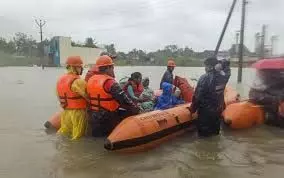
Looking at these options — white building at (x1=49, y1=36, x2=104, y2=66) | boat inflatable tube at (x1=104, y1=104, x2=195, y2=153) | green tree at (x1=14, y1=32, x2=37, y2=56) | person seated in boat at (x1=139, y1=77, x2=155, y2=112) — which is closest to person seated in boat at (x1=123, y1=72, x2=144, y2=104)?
person seated in boat at (x1=139, y1=77, x2=155, y2=112)

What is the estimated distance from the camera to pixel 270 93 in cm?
920

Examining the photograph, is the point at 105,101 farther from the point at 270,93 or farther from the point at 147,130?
the point at 270,93

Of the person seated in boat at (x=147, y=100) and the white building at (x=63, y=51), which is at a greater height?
the white building at (x=63, y=51)

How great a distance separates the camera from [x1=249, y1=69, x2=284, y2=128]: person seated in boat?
9.01 meters

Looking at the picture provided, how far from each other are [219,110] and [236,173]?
1.78 metres

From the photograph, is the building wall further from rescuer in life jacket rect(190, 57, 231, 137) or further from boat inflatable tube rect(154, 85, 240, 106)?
rescuer in life jacket rect(190, 57, 231, 137)

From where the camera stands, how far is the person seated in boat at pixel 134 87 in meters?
8.03

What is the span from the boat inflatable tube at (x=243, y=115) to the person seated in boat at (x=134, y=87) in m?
1.85

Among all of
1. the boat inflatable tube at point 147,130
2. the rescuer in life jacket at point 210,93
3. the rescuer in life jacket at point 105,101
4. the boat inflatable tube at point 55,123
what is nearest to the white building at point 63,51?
the boat inflatable tube at point 55,123

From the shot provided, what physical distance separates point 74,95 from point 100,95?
520 millimetres

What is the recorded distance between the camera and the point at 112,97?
663cm

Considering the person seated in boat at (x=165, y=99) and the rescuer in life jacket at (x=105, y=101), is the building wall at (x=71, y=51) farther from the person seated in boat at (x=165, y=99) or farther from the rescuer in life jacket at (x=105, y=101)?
the rescuer in life jacket at (x=105, y=101)

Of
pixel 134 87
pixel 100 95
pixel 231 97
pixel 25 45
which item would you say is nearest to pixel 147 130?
pixel 100 95

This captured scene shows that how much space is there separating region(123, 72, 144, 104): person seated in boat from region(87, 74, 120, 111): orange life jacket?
1.25 meters
